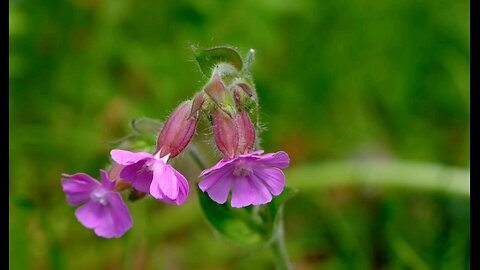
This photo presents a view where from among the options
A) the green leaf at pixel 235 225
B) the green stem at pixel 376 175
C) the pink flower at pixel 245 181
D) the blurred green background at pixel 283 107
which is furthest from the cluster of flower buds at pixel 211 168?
the green stem at pixel 376 175

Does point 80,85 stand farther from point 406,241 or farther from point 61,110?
point 406,241

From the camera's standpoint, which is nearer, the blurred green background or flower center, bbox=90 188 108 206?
flower center, bbox=90 188 108 206

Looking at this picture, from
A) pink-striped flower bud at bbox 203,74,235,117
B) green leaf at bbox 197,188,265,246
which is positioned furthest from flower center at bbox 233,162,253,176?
green leaf at bbox 197,188,265,246

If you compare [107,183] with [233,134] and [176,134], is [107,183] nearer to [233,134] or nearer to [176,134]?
[176,134]

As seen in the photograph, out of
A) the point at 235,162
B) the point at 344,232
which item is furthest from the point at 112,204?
the point at 344,232

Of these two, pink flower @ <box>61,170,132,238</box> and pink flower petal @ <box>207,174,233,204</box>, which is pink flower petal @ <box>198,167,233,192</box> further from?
pink flower @ <box>61,170,132,238</box>

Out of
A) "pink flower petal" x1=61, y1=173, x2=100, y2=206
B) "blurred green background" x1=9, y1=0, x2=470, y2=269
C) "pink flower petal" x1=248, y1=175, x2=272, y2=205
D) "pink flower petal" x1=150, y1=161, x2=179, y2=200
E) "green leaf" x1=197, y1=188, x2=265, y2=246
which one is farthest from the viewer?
"blurred green background" x1=9, y1=0, x2=470, y2=269

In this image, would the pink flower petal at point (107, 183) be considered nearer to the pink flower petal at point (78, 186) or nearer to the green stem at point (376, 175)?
the pink flower petal at point (78, 186)

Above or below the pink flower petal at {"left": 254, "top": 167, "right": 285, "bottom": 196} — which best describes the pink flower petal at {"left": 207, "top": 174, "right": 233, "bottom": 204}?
below
